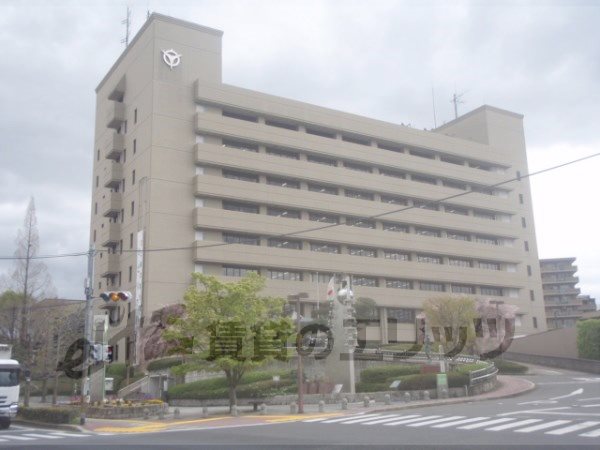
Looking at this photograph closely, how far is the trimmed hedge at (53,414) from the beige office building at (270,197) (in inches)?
1058

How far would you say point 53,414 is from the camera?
2623cm

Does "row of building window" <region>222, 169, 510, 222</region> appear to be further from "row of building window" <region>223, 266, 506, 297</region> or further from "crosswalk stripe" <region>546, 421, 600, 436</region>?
"crosswalk stripe" <region>546, 421, 600, 436</region>

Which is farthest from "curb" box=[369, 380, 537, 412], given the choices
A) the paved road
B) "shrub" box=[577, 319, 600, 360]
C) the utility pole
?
"shrub" box=[577, 319, 600, 360]

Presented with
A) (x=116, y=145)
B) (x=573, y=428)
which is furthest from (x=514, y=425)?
(x=116, y=145)

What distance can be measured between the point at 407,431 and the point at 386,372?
20.6 m

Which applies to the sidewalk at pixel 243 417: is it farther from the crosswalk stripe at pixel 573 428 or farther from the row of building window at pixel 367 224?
the row of building window at pixel 367 224

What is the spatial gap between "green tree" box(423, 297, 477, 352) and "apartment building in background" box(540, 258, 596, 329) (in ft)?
233

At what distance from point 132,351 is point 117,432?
3130 cm

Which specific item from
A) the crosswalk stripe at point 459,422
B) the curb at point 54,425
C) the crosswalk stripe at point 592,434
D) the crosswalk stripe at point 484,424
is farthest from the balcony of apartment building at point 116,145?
the crosswalk stripe at point 592,434

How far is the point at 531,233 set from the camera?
81062 mm

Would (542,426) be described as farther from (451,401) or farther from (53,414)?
(53,414)

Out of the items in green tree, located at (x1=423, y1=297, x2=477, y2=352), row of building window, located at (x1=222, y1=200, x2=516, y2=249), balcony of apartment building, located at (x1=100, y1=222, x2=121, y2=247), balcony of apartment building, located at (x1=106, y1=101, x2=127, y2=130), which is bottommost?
green tree, located at (x1=423, y1=297, x2=477, y2=352)

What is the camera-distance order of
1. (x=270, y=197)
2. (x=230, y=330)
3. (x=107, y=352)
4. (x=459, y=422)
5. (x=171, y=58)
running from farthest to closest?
(x=270, y=197) → (x=171, y=58) → (x=230, y=330) → (x=107, y=352) → (x=459, y=422)

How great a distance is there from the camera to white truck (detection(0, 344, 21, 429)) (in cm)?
2541
